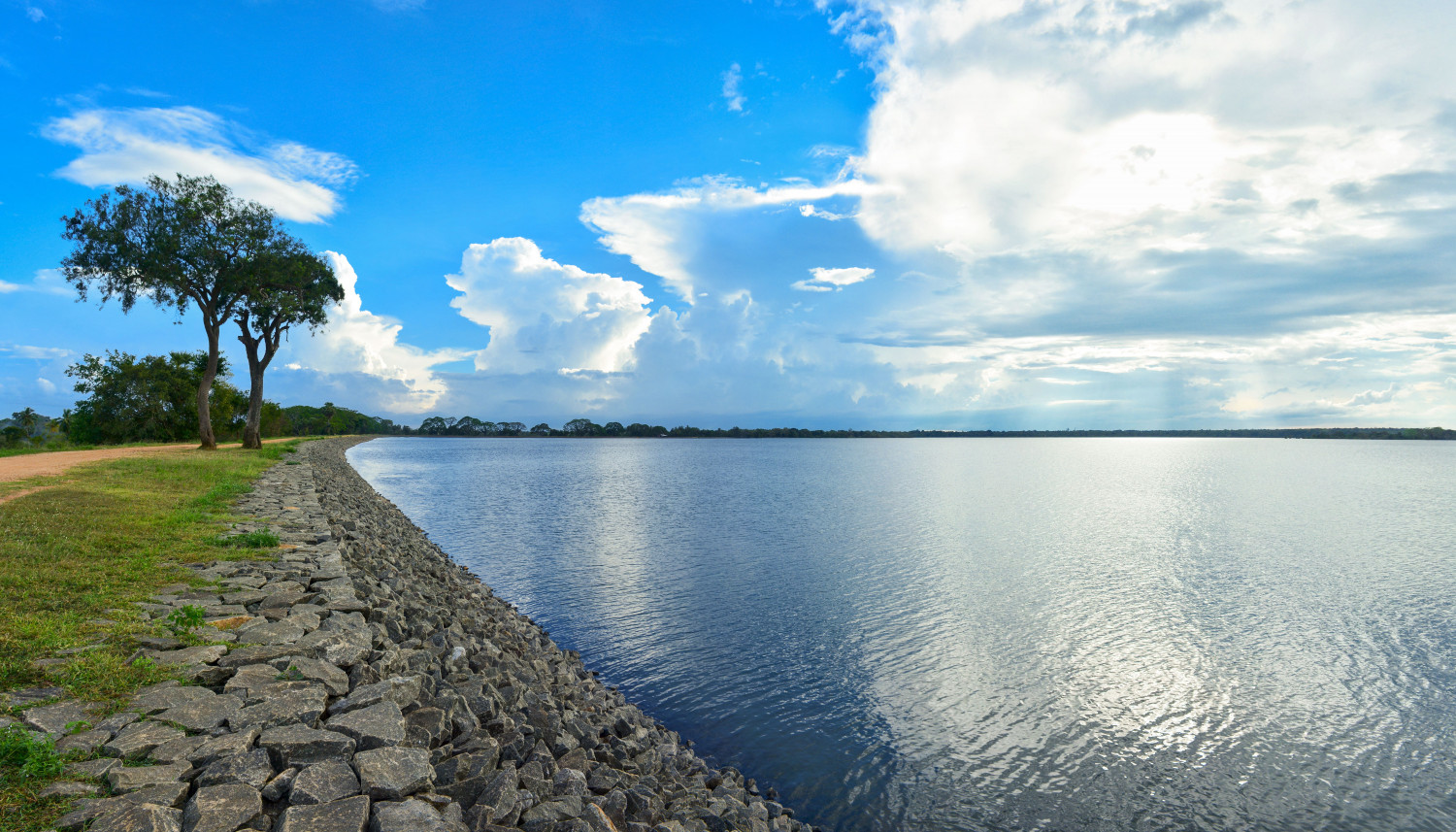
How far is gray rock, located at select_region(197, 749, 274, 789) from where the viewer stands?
17.6 ft

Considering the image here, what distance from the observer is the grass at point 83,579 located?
208 inches

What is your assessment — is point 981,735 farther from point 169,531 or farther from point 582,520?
point 582,520

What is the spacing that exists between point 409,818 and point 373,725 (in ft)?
5.25

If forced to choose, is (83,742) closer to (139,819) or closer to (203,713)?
(203,713)

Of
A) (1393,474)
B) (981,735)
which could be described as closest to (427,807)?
(981,735)

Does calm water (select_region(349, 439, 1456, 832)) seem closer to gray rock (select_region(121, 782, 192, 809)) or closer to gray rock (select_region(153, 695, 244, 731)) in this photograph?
gray rock (select_region(153, 695, 244, 731))

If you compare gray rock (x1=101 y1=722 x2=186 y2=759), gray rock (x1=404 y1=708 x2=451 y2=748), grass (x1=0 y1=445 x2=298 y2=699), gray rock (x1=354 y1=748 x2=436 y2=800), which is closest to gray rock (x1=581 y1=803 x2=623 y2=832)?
gray rock (x1=354 y1=748 x2=436 y2=800)

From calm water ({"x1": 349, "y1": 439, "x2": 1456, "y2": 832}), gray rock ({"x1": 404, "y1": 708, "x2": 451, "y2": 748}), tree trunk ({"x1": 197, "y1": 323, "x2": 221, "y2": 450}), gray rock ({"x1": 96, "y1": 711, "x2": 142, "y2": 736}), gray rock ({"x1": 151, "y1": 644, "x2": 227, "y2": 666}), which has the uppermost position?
tree trunk ({"x1": 197, "y1": 323, "x2": 221, "y2": 450})

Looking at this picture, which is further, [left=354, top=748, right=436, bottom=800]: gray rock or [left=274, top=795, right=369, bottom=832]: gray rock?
[left=354, top=748, right=436, bottom=800]: gray rock

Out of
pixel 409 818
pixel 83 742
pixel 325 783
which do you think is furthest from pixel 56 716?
pixel 409 818

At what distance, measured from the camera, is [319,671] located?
7652 mm

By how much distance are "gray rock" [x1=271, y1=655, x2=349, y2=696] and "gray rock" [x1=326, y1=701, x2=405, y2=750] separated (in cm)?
75

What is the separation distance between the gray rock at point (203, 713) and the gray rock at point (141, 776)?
29.3 inches

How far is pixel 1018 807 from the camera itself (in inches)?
385
